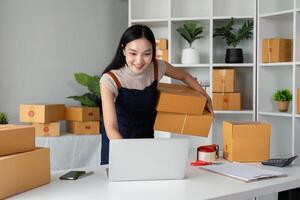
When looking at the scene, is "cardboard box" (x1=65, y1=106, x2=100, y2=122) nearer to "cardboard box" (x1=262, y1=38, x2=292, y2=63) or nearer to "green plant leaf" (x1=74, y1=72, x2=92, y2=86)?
"green plant leaf" (x1=74, y1=72, x2=92, y2=86)

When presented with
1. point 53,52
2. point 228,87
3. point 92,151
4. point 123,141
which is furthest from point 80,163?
point 123,141

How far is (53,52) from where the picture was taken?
3.86m

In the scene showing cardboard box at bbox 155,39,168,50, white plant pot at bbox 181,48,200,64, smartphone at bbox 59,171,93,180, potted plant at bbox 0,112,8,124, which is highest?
cardboard box at bbox 155,39,168,50

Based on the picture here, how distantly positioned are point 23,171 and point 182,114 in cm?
87

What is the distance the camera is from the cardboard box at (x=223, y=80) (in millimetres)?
3500

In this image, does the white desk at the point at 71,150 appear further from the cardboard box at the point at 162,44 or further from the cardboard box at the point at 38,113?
the cardboard box at the point at 162,44

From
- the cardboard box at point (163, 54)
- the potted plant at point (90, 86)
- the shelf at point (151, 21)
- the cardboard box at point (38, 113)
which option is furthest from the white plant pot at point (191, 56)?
the cardboard box at point (38, 113)

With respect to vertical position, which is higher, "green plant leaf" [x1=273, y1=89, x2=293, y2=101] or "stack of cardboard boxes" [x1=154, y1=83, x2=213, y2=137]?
"green plant leaf" [x1=273, y1=89, x2=293, y2=101]

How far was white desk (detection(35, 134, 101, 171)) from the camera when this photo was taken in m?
3.34

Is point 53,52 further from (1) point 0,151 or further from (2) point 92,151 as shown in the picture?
(1) point 0,151

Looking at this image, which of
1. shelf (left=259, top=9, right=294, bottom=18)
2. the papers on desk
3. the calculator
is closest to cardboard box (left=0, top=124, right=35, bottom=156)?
the papers on desk

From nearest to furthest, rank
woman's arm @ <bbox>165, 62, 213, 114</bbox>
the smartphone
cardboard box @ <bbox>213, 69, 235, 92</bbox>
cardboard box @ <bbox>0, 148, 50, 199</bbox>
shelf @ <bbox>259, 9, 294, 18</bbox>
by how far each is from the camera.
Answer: cardboard box @ <bbox>0, 148, 50, 199</bbox> → the smartphone → woman's arm @ <bbox>165, 62, 213, 114</bbox> → shelf @ <bbox>259, 9, 294, 18</bbox> → cardboard box @ <bbox>213, 69, 235, 92</bbox>

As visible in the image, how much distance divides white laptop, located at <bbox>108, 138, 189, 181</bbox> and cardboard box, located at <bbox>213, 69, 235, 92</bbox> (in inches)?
75.9

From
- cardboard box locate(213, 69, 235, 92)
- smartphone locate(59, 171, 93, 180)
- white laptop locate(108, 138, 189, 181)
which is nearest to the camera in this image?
white laptop locate(108, 138, 189, 181)
